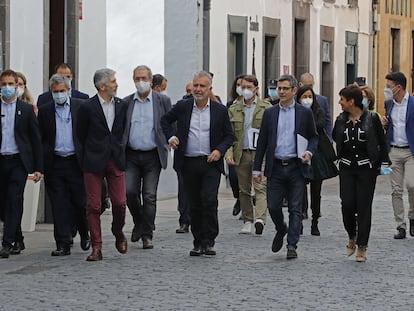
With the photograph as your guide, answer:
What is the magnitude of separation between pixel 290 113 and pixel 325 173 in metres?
2.69

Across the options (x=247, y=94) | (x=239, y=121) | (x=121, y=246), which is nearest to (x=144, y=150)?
(x=121, y=246)

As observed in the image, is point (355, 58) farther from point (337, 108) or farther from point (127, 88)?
point (127, 88)

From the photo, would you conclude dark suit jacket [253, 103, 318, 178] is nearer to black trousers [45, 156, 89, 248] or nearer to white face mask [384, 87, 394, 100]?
black trousers [45, 156, 89, 248]

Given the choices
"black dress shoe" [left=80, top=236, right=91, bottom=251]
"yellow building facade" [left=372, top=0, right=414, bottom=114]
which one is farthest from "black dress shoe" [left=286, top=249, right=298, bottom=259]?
"yellow building facade" [left=372, top=0, right=414, bottom=114]

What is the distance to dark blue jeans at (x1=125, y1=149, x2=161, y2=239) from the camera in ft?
52.0

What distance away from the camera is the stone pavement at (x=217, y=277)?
11.6 meters

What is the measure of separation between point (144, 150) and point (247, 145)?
2.44 m

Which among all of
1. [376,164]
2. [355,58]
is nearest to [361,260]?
[376,164]

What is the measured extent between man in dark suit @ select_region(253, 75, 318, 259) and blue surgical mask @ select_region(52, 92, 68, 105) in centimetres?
191

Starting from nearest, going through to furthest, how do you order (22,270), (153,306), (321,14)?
(153,306) → (22,270) → (321,14)

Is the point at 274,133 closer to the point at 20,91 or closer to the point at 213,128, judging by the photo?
the point at 213,128

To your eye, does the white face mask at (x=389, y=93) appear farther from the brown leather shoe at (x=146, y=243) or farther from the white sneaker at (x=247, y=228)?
the brown leather shoe at (x=146, y=243)

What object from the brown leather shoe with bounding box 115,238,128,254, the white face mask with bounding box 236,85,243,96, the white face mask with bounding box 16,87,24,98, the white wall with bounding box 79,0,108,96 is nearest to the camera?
the brown leather shoe with bounding box 115,238,128,254

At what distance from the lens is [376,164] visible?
14.7m
